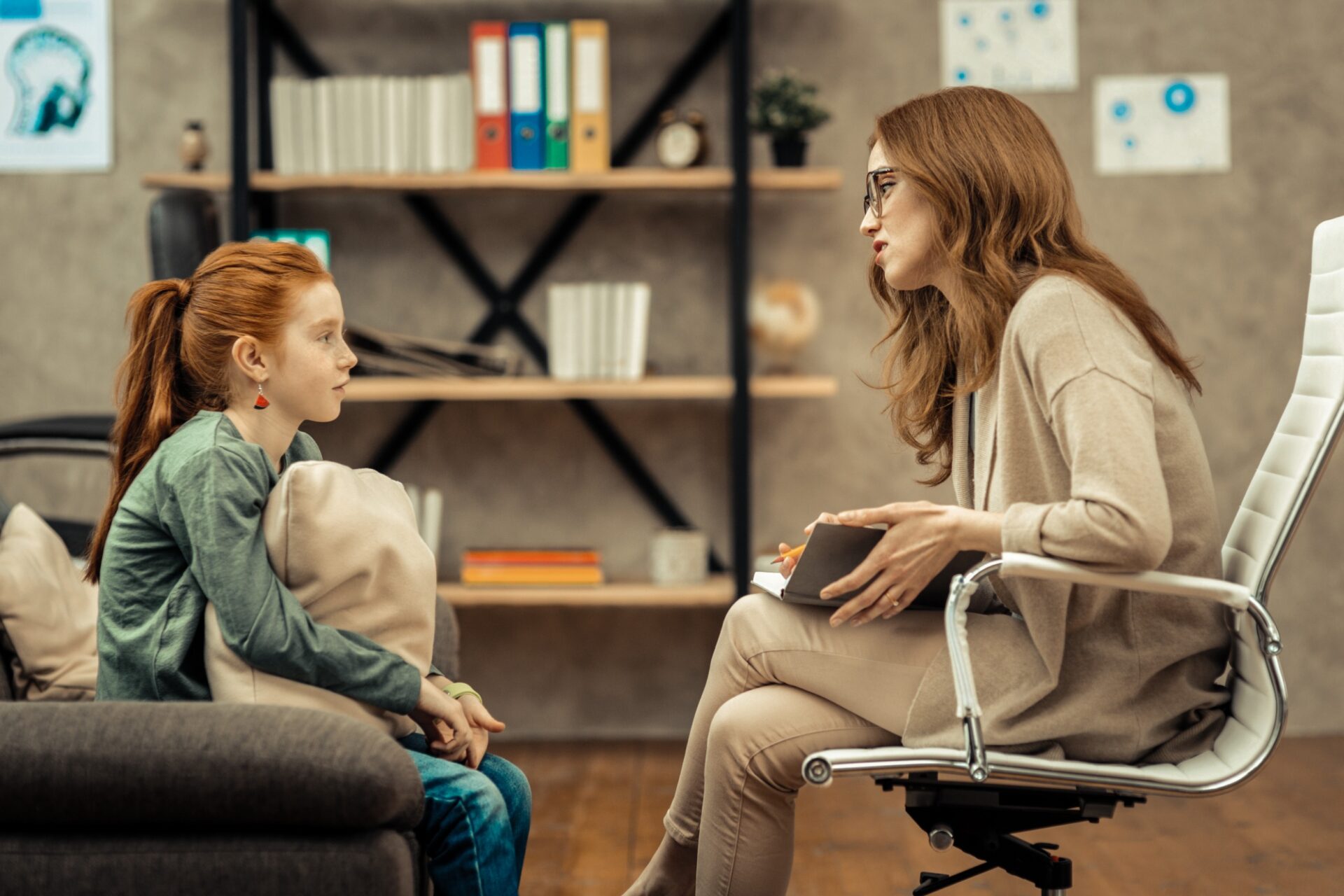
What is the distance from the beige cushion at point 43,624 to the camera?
6.00 ft

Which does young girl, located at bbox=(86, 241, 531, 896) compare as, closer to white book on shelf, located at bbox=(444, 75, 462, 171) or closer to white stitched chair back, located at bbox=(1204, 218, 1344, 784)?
white stitched chair back, located at bbox=(1204, 218, 1344, 784)

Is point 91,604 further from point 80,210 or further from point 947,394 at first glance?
point 80,210

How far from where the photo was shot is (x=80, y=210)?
3.33m

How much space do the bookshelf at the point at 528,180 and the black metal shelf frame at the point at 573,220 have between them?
0.05 meters

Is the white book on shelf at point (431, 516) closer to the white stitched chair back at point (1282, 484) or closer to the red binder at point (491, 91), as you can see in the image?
the red binder at point (491, 91)

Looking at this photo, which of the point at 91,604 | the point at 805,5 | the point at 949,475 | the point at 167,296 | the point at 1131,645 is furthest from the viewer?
the point at 805,5

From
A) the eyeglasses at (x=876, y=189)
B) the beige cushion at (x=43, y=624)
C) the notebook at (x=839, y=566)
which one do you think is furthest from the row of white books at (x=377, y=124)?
the notebook at (x=839, y=566)

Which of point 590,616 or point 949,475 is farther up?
point 949,475

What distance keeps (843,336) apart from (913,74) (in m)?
0.70

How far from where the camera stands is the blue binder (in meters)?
2.98

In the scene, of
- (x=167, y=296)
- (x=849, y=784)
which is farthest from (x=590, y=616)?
(x=167, y=296)

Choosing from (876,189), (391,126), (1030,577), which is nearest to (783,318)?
(391,126)

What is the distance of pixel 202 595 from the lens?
1337mm

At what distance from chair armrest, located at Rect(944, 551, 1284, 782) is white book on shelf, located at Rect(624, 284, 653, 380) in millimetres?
1807
